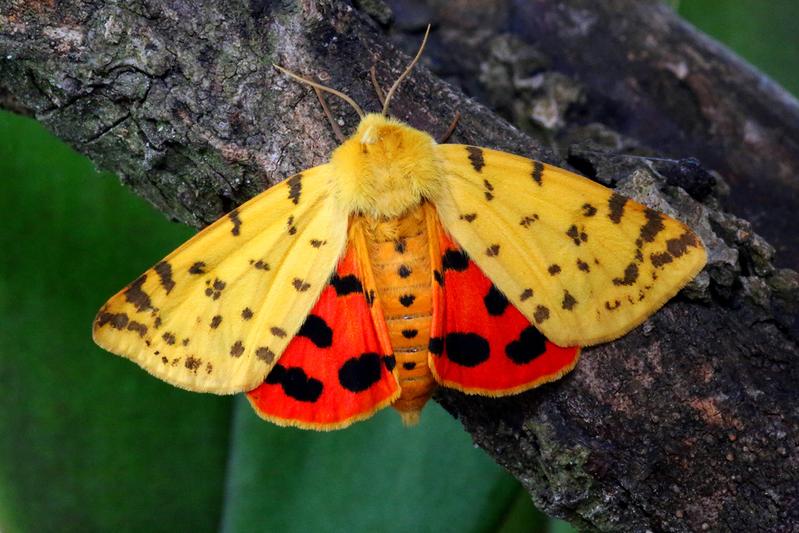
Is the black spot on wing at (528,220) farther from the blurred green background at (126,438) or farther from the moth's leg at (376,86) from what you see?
the blurred green background at (126,438)

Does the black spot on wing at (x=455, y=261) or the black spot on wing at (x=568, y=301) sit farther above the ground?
the black spot on wing at (x=568, y=301)

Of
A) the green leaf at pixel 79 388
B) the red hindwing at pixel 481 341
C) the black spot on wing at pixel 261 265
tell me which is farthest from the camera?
the green leaf at pixel 79 388

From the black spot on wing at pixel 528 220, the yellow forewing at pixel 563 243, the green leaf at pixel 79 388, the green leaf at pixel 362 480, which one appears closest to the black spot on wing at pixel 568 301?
the yellow forewing at pixel 563 243

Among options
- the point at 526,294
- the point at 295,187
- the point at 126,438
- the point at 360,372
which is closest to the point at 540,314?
the point at 526,294

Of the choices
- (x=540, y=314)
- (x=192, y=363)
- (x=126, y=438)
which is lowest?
(x=126, y=438)

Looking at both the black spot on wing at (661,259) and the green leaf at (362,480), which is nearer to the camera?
the black spot on wing at (661,259)

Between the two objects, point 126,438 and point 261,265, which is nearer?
point 261,265

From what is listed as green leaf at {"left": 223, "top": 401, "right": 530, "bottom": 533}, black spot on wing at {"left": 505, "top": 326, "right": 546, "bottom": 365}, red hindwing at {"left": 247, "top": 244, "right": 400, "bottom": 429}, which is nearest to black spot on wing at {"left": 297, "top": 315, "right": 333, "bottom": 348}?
red hindwing at {"left": 247, "top": 244, "right": 400, "bottom": 429}

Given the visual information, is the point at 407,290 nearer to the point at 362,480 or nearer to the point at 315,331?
the point at 315,331
